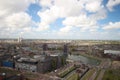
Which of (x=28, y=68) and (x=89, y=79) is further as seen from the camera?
(x=28, y=68)

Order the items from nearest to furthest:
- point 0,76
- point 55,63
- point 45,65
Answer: point 0,76
point 45,65
point 55,63

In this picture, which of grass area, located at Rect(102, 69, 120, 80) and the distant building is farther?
the distant building

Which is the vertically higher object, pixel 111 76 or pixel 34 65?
pixel 34 65

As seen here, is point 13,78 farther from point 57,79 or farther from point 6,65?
point 6,65

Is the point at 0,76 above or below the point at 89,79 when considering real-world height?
above

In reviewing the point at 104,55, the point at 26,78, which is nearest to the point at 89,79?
the point at 26,78

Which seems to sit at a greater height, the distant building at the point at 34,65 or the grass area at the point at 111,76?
the distant building at the point at 34,65

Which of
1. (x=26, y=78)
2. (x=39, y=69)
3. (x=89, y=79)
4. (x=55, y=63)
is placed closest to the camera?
(x=26, y=78)

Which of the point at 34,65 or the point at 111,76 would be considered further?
the point at 34,65

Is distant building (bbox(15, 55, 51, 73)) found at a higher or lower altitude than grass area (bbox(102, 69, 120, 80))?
higher

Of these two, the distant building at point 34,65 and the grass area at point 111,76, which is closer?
the grass area at point 111,76
